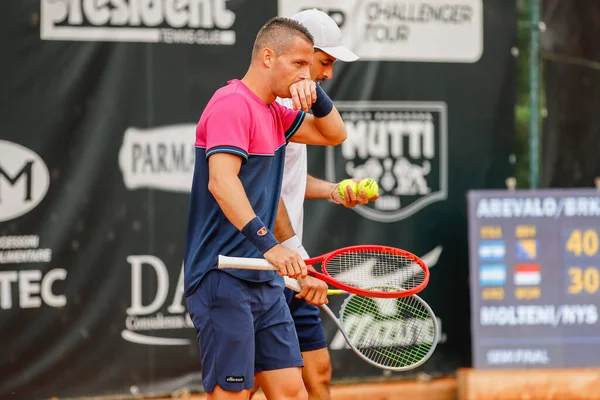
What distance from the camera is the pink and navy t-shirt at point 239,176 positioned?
3.90 m

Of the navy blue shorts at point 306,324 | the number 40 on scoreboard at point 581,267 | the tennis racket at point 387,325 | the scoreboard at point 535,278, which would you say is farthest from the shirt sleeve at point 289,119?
the number 40 on scoreboard at point 581,267

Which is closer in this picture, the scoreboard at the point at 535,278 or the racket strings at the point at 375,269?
the racket strings at the point at 375,269

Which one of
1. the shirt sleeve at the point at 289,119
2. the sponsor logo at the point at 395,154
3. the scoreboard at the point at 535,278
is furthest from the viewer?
the sponsor logo at the point at 395,154

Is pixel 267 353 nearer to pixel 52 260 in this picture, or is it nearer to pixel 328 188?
pixel 328 188

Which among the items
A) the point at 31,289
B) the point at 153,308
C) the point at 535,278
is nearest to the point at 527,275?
the point at 535,278

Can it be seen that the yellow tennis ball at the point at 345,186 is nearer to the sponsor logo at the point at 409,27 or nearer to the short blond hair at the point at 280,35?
the short blond hair at the point at 280,35

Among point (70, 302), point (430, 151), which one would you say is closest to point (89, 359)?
point (70, 302)

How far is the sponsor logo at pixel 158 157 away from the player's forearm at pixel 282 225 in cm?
181

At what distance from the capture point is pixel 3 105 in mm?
6211

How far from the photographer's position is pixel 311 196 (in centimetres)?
501

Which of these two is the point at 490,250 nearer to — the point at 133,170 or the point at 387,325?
the point at 387,325

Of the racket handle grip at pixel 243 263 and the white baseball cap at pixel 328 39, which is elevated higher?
the white baseball cap at pixel 328 39

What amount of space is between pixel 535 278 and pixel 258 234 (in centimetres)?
345

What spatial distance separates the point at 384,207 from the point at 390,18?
1.28 m
